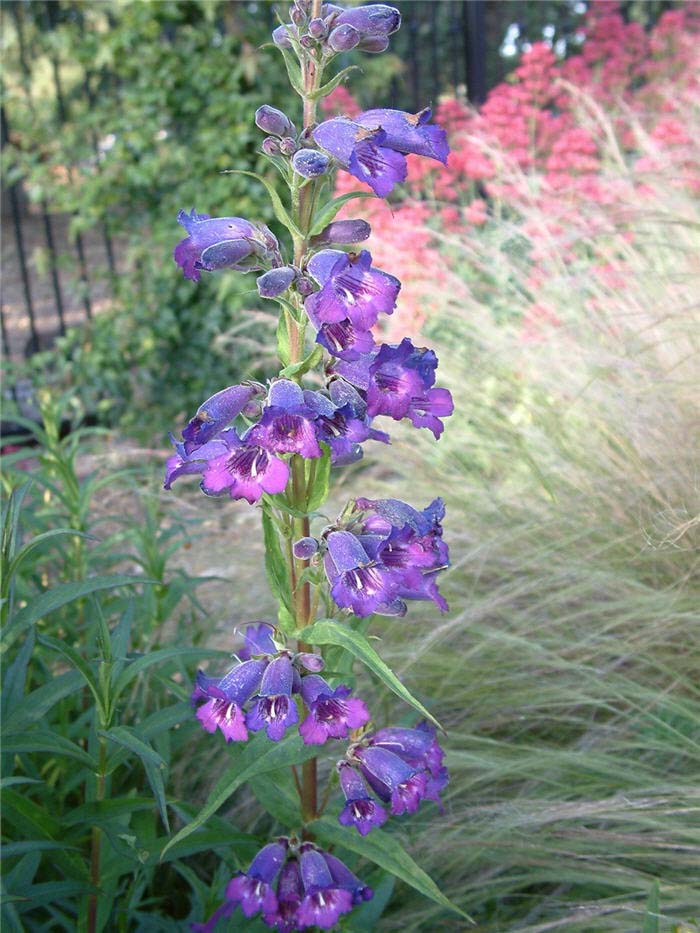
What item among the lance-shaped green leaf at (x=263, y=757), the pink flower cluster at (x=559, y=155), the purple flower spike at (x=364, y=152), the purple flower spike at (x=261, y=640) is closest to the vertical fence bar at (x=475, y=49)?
the pink flower cluster at (x=559, y=155)

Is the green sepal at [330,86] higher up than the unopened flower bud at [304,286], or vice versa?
the green sepal at [330,86]

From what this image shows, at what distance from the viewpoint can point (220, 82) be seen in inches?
176

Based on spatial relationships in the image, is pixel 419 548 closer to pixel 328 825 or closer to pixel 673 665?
pixel 328 825

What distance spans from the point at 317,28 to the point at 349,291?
30cm

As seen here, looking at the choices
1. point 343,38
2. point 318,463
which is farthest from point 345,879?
point 343,38

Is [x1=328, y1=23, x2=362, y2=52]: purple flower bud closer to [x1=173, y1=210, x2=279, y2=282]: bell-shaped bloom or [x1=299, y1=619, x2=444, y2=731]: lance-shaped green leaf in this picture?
[x1=173, y1=210, x2=279, y2=282]: bell-shaped bloom

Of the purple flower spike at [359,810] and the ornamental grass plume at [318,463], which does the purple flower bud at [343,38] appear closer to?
the ornamental grass plume at [318,463]

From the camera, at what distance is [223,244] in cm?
115

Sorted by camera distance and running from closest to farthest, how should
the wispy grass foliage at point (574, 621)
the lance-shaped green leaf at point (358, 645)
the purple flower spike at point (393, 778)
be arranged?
the lance-shaped green leaf at point (358, 645) < the purple flower spike at point (393, 778) < the wispy grass foliage at point (574, 621)

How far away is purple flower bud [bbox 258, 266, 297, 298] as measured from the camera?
1.09 metres

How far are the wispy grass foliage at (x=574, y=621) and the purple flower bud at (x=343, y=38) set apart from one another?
0.96m

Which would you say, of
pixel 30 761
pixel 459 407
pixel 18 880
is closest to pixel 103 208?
pixel 459 407

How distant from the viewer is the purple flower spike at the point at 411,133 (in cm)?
115

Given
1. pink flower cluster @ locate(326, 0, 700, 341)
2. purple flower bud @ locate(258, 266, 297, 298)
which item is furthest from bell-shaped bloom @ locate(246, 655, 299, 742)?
pink flower cluster @ locate(326, 0, 700, 341)
